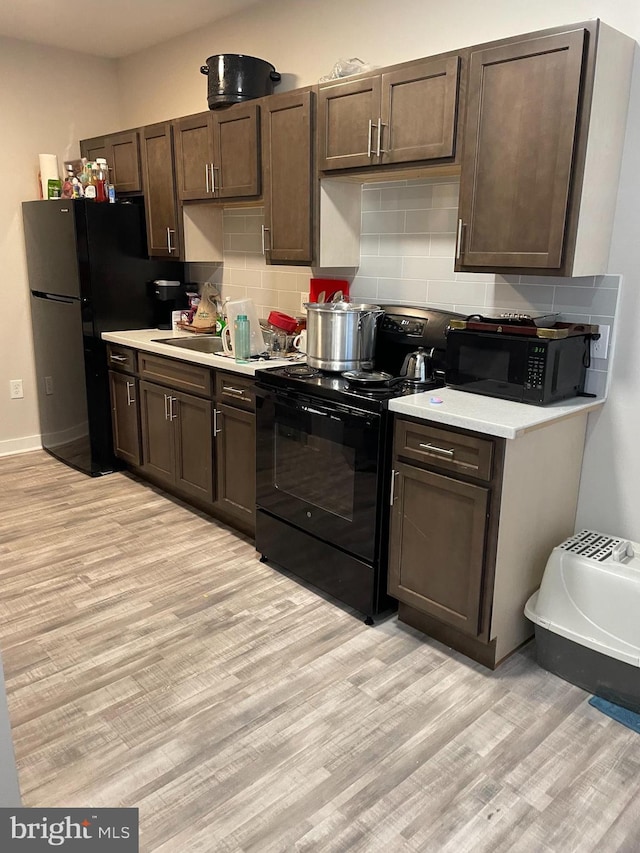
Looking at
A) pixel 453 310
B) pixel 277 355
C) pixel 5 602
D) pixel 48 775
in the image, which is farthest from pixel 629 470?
pixel 5 602

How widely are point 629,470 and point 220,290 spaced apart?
2.71 metres

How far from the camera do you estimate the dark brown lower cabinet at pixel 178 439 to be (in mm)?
3354

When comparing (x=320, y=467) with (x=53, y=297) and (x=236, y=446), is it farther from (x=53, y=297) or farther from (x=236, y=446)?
(x=53, y=297)

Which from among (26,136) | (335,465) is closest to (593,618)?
(335,465)

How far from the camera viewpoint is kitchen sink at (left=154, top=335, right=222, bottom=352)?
3648 mm

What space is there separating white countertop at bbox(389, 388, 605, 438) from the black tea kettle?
0.21 metres

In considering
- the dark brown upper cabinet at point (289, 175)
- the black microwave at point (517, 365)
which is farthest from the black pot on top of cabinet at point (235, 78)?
the black microwave at point (517, 365)

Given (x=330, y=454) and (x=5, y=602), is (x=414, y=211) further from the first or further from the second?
(x=5, y=602)

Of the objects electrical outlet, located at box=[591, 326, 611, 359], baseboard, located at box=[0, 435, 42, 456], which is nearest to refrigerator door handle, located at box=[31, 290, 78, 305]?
baseboard, located at box=[0, 435, 42, 456]

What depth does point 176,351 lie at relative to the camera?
3.39m

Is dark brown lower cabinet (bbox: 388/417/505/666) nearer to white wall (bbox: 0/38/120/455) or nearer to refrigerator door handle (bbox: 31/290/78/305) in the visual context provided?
refrigerator door handle (bbox: 31/290/78/305)

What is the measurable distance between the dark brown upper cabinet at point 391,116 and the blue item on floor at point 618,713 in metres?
2.00

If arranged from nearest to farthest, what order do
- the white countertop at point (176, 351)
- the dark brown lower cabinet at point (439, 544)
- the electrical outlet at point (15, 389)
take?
the dark brown lower cabinet at point (439, 544), the white countertop at point (176, 351), the electrical outlet at point (15, 389)

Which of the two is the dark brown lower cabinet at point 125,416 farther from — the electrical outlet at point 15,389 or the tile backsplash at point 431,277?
the tile backsplash at point 431,277
